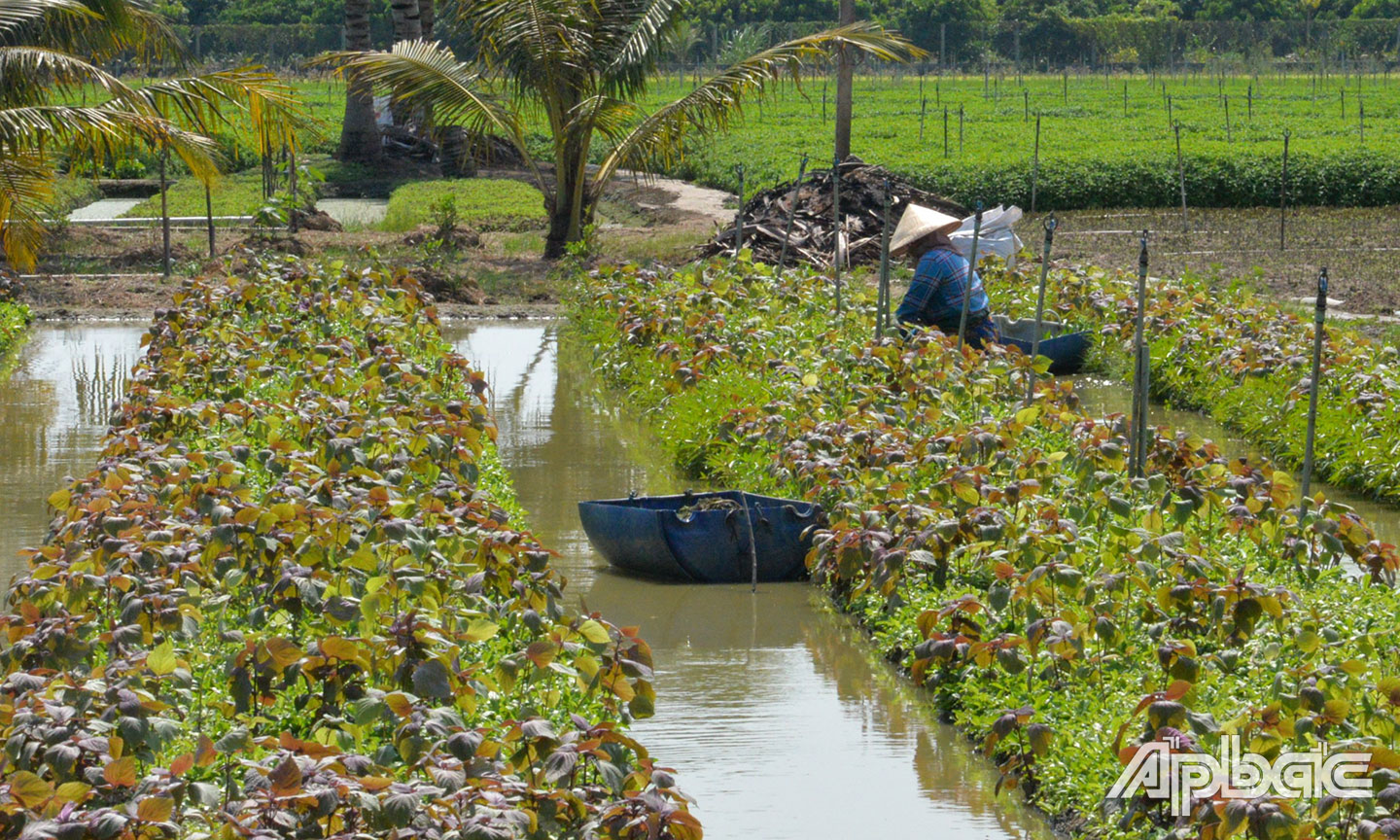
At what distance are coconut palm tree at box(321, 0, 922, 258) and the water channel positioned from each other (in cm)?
703

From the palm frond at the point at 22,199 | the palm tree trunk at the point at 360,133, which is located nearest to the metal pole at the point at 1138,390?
the palm frond at the point at 22,199

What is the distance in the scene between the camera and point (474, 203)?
24.2 metres

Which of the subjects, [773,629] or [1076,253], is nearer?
[773,629]

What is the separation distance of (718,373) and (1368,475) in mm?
3499

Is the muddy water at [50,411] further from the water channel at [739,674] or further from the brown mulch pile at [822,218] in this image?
the brown mulch pile at [822,218]

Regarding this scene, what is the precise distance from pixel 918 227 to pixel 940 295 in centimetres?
42

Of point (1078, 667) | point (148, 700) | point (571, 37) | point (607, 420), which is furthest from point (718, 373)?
point (571, 37)

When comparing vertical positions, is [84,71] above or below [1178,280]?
above

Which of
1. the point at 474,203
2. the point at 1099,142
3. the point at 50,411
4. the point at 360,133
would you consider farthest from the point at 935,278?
the point at 1099,142

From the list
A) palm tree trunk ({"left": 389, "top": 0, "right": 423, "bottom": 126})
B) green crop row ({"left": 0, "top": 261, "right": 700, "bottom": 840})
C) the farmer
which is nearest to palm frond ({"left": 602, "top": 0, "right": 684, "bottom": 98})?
palm tree trunk ({"left": 389, "top": 0, "right": 423, "bottom": 126})

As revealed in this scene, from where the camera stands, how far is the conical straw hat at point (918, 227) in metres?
9.44

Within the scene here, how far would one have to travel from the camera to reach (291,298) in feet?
37.1

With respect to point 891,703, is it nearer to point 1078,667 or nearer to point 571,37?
point 1078,667

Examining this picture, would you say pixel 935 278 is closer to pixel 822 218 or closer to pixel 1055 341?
pixel 1055 341
